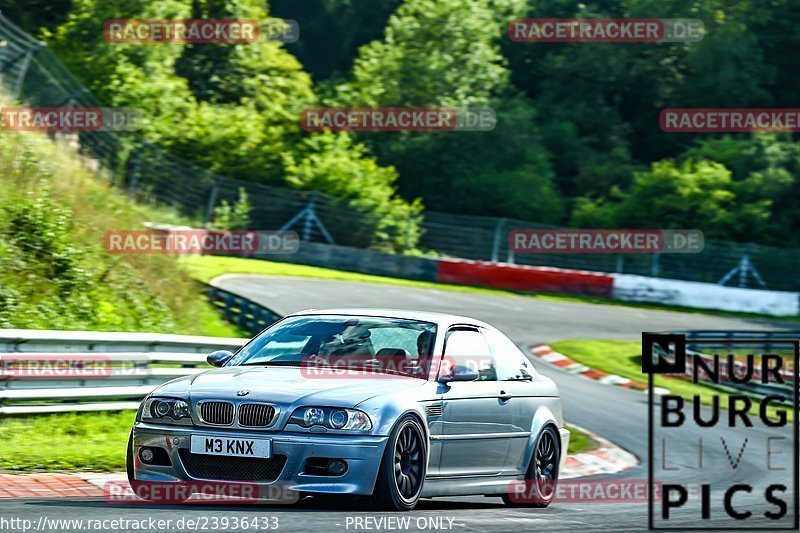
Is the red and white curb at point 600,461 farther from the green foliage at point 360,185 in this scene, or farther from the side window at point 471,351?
the green foliage at point 360,185

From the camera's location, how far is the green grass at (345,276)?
1132 inches

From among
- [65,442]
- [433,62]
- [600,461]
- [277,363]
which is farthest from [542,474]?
[433,62]

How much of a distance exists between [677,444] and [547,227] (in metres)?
19.7

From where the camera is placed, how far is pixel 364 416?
7.48 metres

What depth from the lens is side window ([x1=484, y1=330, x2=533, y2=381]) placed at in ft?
31.2

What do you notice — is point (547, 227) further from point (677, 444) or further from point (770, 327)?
point (677, 444)

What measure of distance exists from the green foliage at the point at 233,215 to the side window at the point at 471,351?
24.7 metres

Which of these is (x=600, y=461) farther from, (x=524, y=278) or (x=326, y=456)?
(x=524, y=278)

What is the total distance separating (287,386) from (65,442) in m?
3.75

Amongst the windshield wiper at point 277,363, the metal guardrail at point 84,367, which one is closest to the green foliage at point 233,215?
the metal guardrail at point 84,367

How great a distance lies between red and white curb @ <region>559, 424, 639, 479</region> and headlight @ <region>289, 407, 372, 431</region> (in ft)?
20.5

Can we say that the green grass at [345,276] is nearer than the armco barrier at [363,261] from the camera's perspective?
Yes

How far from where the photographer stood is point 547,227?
36.0 m

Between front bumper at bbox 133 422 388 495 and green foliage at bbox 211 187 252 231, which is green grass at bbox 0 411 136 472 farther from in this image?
green foliage at bbox 211 187 252 231
